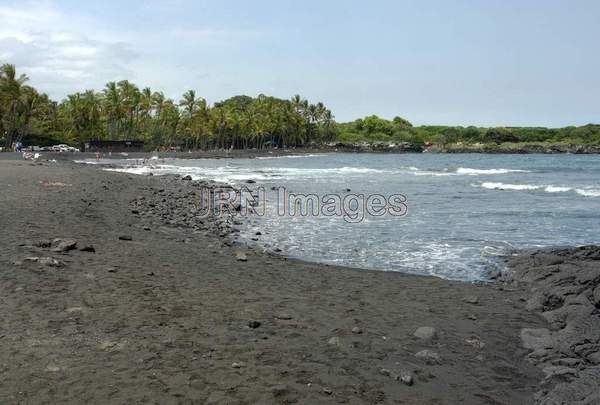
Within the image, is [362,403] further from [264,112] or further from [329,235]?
[264,112]

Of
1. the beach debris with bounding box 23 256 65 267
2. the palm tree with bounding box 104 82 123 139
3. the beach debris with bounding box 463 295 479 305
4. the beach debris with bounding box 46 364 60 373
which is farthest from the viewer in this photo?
the palm tree with bounding box 104 82 123 139

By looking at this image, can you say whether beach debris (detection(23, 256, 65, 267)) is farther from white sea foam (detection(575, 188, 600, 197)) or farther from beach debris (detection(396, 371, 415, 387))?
Result: white sea foam (detection(575, 188, 600, 197))

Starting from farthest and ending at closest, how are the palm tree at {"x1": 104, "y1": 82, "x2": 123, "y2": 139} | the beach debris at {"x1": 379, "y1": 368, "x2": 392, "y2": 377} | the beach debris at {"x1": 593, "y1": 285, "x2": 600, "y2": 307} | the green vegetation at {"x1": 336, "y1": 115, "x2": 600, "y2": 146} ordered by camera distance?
1. the green vegetation at {"x1": 336, "y1": 115, "x2": 600, "y2": 146}
2. the palm tree at {"x1": 104, "y1": 82, "x2": 123, "y2": 139}
3. the beach debris at {"x1": 593, "y1": 285, "x2": 600, "y2": 307}
4. the beach debris at {"x1": 379, "y1": 368, "x2": 392, "y2": 377}

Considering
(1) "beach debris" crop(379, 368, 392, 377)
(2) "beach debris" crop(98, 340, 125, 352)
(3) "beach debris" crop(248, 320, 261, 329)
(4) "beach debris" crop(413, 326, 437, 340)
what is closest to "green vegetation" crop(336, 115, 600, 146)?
(4) "beach debris" crop(413, 326, 437, 340)

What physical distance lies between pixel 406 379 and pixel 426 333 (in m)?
1.42

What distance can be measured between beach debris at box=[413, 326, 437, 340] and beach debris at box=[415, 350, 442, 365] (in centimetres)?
49

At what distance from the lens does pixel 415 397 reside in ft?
15.4

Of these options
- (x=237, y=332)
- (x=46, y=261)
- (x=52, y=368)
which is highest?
(x=46, y=261)

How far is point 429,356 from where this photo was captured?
18.4 feet

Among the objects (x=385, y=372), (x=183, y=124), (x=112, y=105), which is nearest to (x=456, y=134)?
(x=183, y=124)

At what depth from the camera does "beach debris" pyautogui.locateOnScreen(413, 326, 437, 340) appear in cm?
622

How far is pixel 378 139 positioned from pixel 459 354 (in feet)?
565

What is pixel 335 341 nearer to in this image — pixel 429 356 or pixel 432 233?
pixel 429 356

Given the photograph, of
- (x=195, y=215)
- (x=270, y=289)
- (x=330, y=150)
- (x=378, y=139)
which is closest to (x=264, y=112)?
(x=330, y=150)
